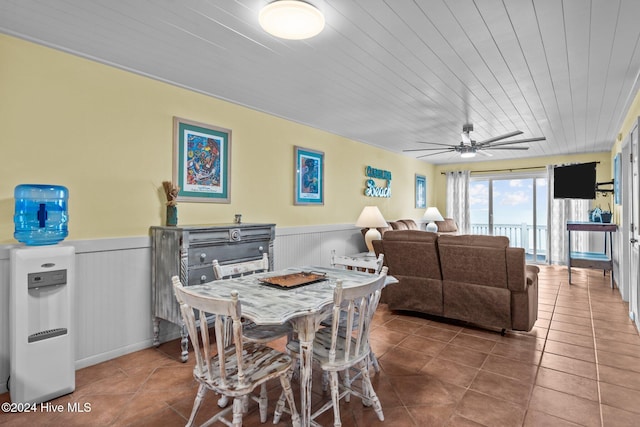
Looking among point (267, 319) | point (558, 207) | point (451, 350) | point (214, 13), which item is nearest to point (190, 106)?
point (214, 13)

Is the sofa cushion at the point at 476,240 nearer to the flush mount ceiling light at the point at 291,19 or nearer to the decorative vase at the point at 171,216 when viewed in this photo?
the flush mount ceiling light at the point at 291,19

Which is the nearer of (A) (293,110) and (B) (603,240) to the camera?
(A) (293,110)

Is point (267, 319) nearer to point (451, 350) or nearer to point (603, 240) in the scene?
point (451, 350)

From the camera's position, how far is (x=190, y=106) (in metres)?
3.42

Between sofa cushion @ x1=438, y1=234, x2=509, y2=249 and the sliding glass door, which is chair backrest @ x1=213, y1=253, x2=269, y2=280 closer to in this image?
sofa cushion @ x1=438, y1=234, x2=509, y2=249

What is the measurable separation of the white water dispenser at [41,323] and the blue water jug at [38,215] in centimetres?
15

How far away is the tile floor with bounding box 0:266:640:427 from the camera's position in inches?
81.0

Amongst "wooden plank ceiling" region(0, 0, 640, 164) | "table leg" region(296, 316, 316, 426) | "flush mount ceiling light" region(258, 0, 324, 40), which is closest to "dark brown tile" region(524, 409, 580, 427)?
"table leg" region(296, 316, 316, 426)

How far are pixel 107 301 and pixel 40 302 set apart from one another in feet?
2.12

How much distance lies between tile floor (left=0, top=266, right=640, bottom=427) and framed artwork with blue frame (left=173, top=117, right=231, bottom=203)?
1485 millimetres

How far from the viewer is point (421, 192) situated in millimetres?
8320

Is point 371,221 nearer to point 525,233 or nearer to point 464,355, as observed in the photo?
point 464,355

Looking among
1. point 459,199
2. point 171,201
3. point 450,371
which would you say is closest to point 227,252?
point 171,201

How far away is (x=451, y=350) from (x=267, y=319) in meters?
2.11
